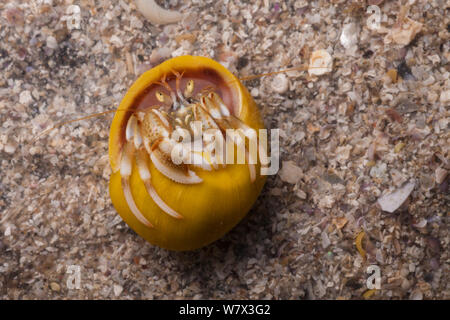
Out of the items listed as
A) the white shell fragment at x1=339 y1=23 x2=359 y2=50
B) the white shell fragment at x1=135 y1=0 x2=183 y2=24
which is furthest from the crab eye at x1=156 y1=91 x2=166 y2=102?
the white shell fragment at x1=339 y1=23 x2=359 y2=50

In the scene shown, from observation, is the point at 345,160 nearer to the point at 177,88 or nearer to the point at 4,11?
the point at 177,88

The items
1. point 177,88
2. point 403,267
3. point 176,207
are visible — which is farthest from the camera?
point 403,267

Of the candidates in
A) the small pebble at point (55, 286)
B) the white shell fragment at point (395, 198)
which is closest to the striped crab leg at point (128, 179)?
the small pebble at point (55, 286)

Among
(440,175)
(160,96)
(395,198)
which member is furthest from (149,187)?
(440,175)

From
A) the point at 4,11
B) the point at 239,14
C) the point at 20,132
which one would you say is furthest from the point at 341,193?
the point at 4,11

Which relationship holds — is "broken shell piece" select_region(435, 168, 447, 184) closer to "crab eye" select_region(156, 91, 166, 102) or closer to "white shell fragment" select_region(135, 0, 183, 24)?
"crab eye" select_region(156, 91, 166, 102)

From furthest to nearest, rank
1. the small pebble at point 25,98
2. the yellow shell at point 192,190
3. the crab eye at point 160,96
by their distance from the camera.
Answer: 1. the small pebble at point 25,98
2. the crab eye at point 160,96
3. the yellow shell at point 192,190

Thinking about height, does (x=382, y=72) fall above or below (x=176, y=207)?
above

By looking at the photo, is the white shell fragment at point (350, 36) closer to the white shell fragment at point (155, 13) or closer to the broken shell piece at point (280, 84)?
the broken shell piece at point (280, 84)
